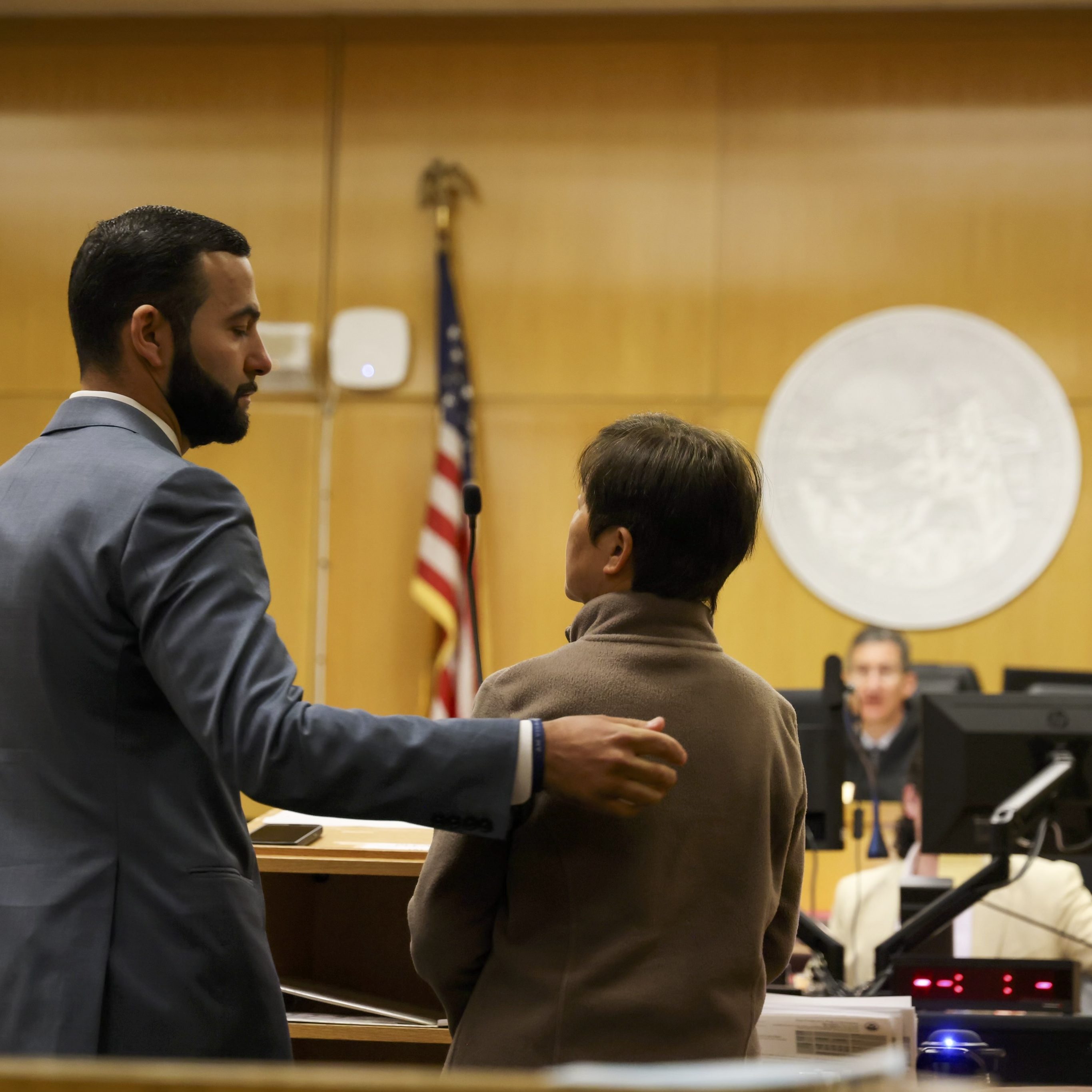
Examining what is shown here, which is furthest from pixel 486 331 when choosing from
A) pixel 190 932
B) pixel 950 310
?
pixel 190 932

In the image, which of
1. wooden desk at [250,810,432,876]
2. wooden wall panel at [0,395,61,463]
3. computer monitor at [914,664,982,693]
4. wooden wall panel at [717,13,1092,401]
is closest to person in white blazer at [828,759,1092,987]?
computer monitor at [914,664,982,693]

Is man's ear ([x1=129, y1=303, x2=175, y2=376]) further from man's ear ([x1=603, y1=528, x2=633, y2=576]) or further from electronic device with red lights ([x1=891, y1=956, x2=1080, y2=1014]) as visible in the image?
electronic device with red lights ([x1=891, y1=956, x2=1080, y2=1014])

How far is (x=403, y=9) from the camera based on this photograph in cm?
530

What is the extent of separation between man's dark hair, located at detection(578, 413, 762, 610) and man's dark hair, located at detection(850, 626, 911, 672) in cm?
301

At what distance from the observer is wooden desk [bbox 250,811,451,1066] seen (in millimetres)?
1999

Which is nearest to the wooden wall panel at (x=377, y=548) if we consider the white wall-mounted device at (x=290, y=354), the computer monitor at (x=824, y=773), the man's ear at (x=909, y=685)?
the white wall-mounted device at (x=290, y=354)

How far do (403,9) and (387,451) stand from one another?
184 cm

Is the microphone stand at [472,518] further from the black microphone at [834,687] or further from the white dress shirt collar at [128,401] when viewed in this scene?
the black microphone at [834,687]

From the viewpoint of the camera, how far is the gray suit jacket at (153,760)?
121 cm

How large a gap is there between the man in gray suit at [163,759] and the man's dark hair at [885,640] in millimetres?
3164

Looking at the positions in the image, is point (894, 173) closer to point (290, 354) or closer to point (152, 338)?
point (290, 354)

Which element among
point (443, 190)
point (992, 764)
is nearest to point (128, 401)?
point (992, 764)

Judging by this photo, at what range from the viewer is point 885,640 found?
4.19m

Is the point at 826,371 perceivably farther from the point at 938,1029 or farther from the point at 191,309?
the point at 191,309
